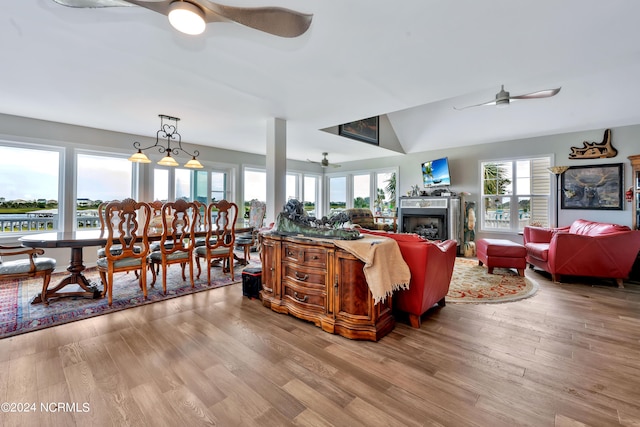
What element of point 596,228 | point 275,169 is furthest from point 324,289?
point 596,228

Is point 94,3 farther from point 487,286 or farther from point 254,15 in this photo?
point 487,286

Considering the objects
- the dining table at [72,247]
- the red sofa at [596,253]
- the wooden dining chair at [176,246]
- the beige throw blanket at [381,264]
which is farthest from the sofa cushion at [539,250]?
the dining table at [72,247]

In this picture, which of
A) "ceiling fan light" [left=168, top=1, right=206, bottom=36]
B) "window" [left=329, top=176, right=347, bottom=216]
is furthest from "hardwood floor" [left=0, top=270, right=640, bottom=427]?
"window" [left=329, top=176, right=347, bottom=216]

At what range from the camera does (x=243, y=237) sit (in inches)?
206

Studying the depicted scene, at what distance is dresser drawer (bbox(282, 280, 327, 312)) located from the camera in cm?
258

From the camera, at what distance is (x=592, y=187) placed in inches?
202

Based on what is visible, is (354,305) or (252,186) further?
A: (252,186)

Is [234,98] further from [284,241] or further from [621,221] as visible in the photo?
[621,221]

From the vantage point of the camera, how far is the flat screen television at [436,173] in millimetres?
6629

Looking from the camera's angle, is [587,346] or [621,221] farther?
[621,221]

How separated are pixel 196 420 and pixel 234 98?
346 cm

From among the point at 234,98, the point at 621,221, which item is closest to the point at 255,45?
the point at 234,98

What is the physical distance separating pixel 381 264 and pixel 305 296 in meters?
0.85

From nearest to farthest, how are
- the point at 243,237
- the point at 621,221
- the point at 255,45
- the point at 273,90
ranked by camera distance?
the point at 255,45, the point at 273,90, the point at 621,221, the point at 243,237
